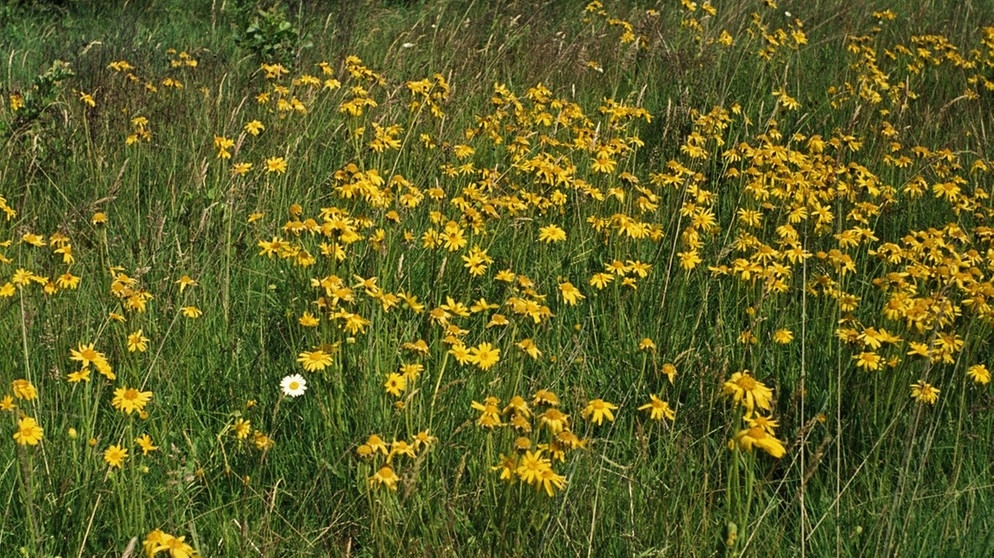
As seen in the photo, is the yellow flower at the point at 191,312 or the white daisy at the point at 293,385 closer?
the white daisy at the point at 293,385

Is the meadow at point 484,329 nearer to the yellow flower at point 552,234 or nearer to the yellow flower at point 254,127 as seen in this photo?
the yellow flower at point 552,234

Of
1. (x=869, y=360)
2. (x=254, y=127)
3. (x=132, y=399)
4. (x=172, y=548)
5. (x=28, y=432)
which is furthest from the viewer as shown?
(x=254, y=127)

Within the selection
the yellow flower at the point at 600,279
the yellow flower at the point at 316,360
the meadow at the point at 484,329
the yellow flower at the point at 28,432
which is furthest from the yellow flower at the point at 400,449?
the yellow flower at the point at 600,279

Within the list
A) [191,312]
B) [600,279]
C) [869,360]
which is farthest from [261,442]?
[869,360]

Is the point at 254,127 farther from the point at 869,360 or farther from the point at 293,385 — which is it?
the point at 869,360

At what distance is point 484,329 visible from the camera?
2576mm

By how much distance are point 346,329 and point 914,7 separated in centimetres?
634

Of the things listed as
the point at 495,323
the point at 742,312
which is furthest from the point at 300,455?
the point at 742,312

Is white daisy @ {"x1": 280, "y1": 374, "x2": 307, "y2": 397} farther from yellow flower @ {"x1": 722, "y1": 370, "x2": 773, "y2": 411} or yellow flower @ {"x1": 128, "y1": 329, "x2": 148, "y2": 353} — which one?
yellow flower @ {"x1": 722, "y1": 370, "x2": 773, "y2": 411}

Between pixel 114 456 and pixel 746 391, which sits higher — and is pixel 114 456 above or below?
below

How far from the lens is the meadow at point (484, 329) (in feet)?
6.39

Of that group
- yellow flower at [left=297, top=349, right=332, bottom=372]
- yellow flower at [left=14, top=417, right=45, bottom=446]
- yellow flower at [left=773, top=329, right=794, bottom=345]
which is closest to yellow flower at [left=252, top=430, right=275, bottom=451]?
yellow flower at [left=297, top=349, right=332, bottom=372]

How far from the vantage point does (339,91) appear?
14.8ft

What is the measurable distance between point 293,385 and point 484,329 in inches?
20.4
